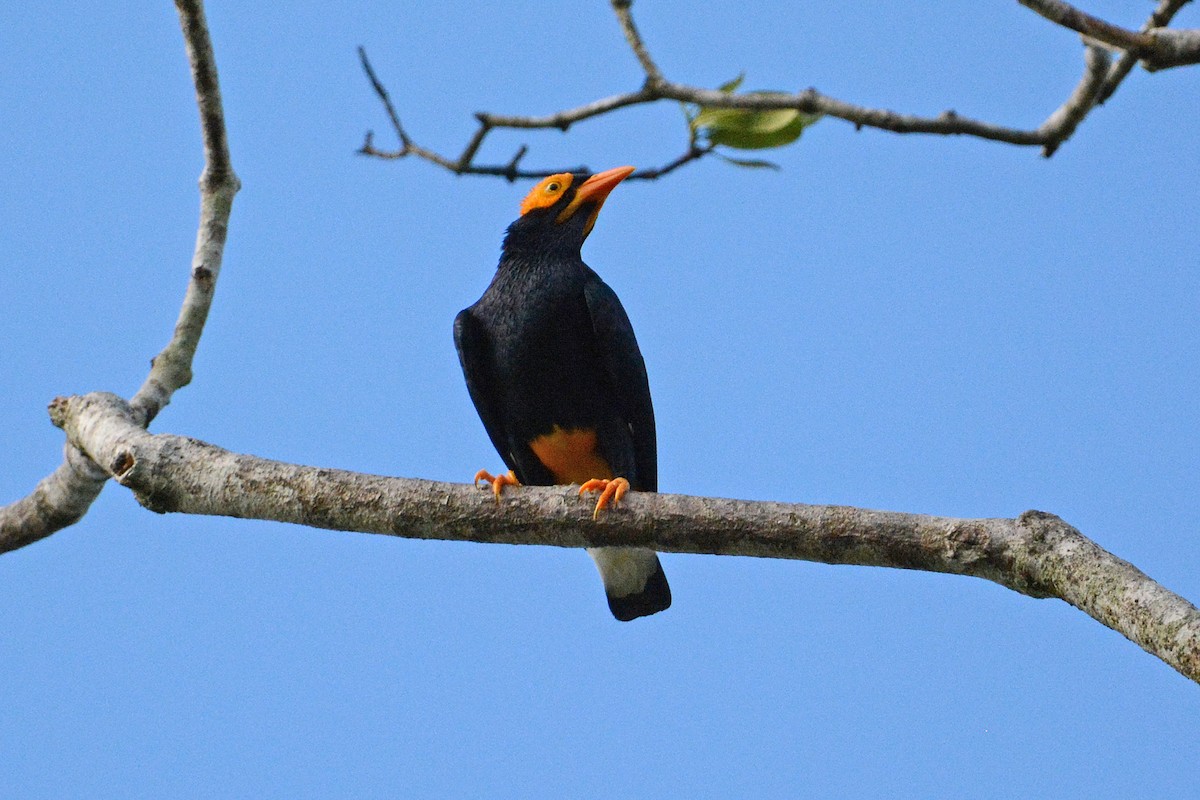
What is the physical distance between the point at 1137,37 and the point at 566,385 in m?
3.17

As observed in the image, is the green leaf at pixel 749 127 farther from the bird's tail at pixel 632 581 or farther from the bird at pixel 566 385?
the bird's tail at pixel 632 581

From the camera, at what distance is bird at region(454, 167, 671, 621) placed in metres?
5.36

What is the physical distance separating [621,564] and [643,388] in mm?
835

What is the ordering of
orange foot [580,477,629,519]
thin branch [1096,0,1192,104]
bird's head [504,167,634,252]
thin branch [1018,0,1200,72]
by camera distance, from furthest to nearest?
bird's head [504,167,634,252] → orange foot [580,477,629,519] → thin branch [1096,0,1192,104] → thin branch [1018,0,1200,72]

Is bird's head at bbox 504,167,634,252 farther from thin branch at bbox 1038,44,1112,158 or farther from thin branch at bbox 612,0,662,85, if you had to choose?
thin branch at bbox 1038,44,1112,158

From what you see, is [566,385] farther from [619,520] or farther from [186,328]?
[619,520]

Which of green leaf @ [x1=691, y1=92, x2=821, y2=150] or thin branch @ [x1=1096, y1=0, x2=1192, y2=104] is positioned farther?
green leaf @ [x1=691, y1=92, x2=821, y2=150]

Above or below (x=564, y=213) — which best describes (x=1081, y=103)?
Answer: below

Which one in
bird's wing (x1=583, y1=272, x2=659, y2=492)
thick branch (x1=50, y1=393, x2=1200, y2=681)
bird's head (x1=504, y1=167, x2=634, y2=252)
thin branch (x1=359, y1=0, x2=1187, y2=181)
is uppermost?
bird's head (x1=504, y1=167, x2=634, y2=252)

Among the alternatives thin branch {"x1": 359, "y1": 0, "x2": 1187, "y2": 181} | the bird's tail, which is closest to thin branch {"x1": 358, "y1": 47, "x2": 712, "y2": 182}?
thin branch {"x1": 359, "y1": 0, "x2": 1187, "y2": 181}

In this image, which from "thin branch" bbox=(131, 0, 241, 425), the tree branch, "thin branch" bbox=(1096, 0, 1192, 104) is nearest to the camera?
"thin branch" bbox=(1096, 0, 1192, 104)

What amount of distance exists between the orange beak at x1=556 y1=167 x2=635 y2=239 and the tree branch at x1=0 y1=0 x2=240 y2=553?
1.82 m

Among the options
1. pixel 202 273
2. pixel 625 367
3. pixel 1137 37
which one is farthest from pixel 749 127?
pixel 202 273

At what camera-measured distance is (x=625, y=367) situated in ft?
17.6
